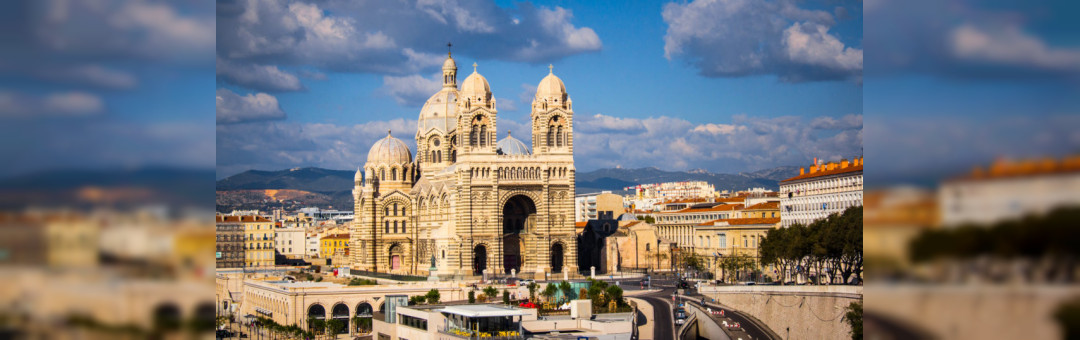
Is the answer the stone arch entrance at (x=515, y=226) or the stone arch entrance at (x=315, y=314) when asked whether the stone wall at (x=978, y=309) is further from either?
the stone arch entrance at (x=515, y=226)

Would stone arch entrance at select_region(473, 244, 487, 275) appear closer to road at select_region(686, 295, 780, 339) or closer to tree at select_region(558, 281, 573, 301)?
tree at select_region(558, 281, 573, 301)

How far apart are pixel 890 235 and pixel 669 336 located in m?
61.4

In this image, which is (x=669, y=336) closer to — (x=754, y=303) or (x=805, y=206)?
(x=754, y=303)

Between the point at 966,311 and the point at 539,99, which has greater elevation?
the point at 539,99

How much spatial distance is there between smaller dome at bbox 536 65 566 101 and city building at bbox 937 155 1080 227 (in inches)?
3573

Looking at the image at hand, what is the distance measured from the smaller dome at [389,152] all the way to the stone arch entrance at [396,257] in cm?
935

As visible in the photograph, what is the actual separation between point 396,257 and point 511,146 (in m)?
15.2

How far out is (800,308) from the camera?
204 ft

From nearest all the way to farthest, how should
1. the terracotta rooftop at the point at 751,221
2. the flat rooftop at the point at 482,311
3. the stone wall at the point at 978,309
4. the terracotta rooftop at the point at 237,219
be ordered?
the stone wall at the point at 978,309, the flat rooftop at the point at 482,311, the terracotta rooftop at the point at 751,221, the terracotta rooftop at the point at 237,219

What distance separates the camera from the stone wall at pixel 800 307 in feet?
184

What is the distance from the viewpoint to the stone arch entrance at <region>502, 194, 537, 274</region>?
97938 millimetres

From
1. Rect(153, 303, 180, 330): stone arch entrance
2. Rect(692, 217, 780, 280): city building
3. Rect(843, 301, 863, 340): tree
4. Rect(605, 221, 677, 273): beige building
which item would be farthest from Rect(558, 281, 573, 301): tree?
Rect(153, 303, 180, 330): stone arch entrance

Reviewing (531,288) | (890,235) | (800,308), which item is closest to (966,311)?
(890,235)

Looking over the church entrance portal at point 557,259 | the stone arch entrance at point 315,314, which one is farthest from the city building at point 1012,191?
the church entrance portal at point 557,259
